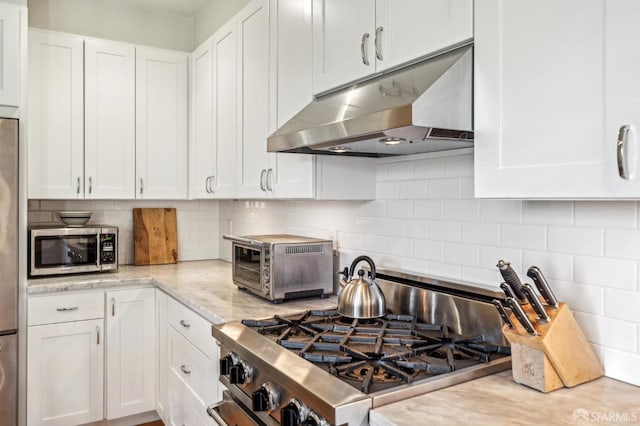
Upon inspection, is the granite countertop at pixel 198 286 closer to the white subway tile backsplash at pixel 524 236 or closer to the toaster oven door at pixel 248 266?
the toaster oven door at pixel 248 266

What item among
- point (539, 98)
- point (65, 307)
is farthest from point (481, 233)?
point (65, 307)

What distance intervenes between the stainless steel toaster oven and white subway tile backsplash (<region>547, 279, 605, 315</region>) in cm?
112

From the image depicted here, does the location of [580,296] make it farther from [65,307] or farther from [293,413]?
[65,307]

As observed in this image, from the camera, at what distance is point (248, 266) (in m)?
2.45

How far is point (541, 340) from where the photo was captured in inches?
47.0

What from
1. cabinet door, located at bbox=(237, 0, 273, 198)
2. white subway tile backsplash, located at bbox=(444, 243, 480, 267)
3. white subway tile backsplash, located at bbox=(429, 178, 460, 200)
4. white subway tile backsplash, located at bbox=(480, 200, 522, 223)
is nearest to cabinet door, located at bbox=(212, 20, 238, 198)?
cabinet door, located at bbox=(237, 0, 273, 198)

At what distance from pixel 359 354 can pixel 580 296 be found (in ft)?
2.22

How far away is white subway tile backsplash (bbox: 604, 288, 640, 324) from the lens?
128 centimetres

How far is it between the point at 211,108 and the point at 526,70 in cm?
232

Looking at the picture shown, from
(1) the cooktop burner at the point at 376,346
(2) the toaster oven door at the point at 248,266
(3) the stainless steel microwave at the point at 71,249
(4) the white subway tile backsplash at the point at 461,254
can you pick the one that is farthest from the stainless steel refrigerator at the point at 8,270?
(4) the white subway tile backsplash at the point at 461,254

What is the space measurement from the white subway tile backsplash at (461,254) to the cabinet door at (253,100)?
0.93m

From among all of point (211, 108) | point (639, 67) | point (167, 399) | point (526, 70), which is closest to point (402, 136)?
point (526, 70)

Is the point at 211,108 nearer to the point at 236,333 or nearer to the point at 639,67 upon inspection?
the point at 236,333

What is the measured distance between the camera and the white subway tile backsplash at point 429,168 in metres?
1.90
